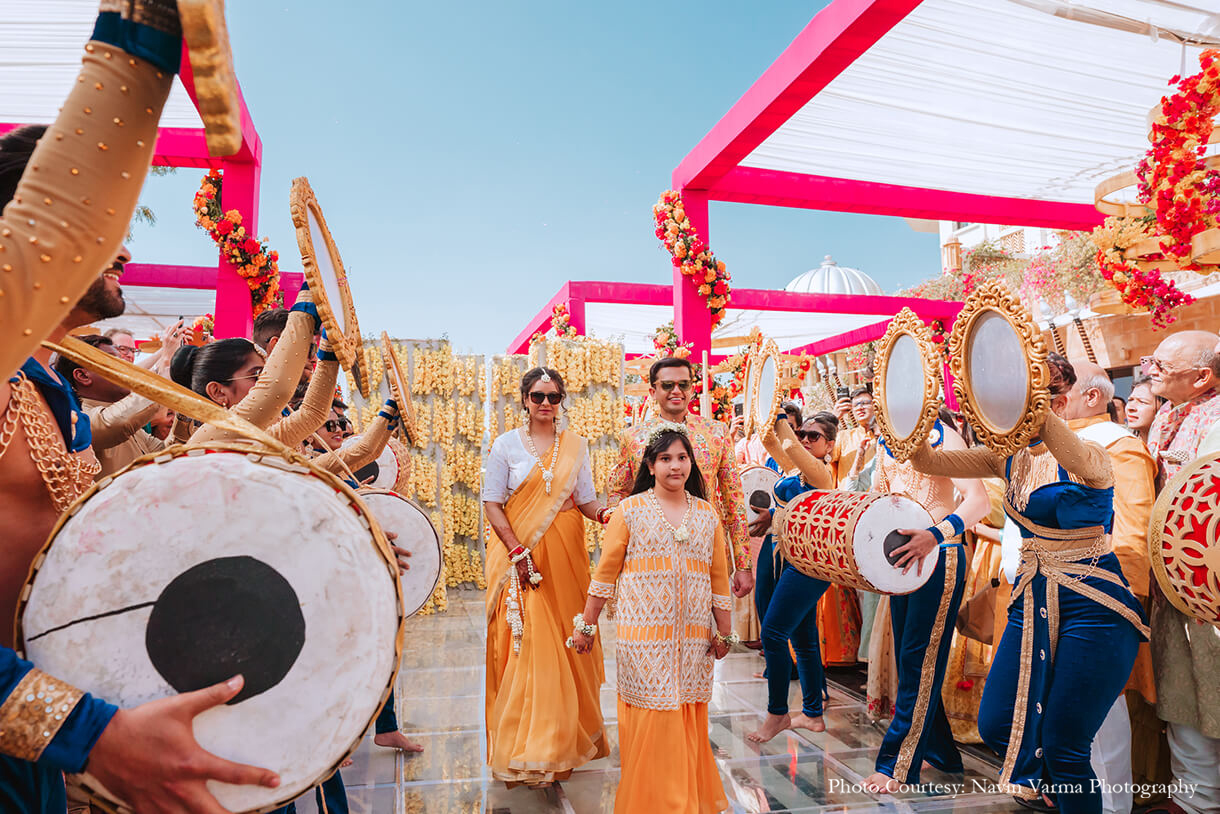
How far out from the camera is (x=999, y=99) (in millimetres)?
5754

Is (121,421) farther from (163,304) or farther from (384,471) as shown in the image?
(163,304)

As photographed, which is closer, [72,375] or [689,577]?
[72,375]

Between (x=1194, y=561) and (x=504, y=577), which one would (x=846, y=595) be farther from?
(x=1194, y=561)

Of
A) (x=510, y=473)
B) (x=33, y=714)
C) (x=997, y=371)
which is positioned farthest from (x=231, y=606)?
(x=510, y=473)

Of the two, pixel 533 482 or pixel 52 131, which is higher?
pixel 52 131

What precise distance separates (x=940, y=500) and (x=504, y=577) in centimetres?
210

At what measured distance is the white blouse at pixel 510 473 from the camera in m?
3.46

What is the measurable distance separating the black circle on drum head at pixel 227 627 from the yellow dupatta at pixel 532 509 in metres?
2.43

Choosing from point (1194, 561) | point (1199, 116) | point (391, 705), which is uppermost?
point (1199, 116)

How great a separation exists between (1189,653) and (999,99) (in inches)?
179

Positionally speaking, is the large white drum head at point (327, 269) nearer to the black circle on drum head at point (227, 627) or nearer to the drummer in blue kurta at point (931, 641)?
the black circle on drum head at point (227, 627)

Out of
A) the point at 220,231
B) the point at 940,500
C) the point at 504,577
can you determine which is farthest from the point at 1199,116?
the point at 220,231

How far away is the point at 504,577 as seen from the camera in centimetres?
343

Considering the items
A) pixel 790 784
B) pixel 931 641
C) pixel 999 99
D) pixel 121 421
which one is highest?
pixel 999 99
